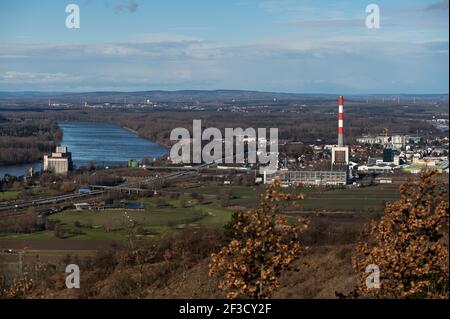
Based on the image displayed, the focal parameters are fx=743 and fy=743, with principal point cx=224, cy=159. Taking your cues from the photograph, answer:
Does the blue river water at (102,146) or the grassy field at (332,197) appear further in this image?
the blue river water at (102,146)

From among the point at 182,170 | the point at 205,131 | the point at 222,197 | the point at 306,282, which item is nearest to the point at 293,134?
the point at 205,131

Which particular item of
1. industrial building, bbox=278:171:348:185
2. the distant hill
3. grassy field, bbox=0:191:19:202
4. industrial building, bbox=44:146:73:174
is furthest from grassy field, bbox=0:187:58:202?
the distant hill

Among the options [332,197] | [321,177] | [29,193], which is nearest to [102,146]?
[29,193]

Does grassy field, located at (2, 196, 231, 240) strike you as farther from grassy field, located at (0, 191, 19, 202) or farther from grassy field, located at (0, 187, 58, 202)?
grassy field, located at (0, 187, 58, 202)

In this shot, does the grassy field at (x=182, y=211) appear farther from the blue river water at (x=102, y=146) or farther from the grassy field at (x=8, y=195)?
the blue river water at (x=102, y=146)

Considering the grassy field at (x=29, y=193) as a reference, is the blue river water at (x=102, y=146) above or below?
above

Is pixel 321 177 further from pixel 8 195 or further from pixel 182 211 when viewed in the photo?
pixel 8 195

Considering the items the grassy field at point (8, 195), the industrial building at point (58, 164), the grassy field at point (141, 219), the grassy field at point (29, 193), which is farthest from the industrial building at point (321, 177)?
the industrial building at point (58, 164)

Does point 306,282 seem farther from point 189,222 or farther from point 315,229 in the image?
point 189,222
